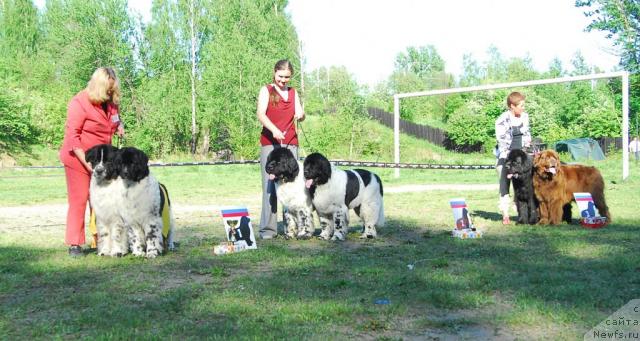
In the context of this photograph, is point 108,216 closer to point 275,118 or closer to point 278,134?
point 278,134

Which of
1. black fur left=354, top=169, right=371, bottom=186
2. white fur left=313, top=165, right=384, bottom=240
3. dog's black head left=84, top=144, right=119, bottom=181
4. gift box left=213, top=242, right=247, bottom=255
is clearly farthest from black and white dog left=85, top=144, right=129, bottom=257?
black fur left=354, top=169, right=371, bottom=186

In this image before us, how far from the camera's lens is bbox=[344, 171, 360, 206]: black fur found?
8016 mm

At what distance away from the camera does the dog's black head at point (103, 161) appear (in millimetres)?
6406

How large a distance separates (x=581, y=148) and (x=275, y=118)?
1133 inches

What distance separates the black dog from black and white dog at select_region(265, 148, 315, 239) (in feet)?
10.2

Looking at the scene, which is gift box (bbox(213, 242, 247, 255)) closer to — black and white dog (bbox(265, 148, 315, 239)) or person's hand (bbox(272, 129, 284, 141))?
black and white dog (bbox(265, 148, 315, 239))

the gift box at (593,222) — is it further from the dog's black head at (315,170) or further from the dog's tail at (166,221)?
the dog's tail at (166,221)

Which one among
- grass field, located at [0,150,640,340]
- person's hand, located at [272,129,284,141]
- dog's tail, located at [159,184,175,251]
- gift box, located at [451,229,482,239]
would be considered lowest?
grass field, located at [0,150,640,340]

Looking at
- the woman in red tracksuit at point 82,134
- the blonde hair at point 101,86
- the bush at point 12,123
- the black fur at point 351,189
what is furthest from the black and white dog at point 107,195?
the bush at point 12,123

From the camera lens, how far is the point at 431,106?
223 ft

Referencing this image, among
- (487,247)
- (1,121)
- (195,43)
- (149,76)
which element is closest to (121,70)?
(149,76)

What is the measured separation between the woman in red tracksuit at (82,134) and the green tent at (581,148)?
29.1m

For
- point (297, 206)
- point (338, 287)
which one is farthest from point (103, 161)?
point (338, 287)

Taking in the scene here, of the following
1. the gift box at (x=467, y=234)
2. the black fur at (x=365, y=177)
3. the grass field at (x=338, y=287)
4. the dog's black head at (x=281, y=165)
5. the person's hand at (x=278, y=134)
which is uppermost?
the person's hand at (x=278, y=134)
